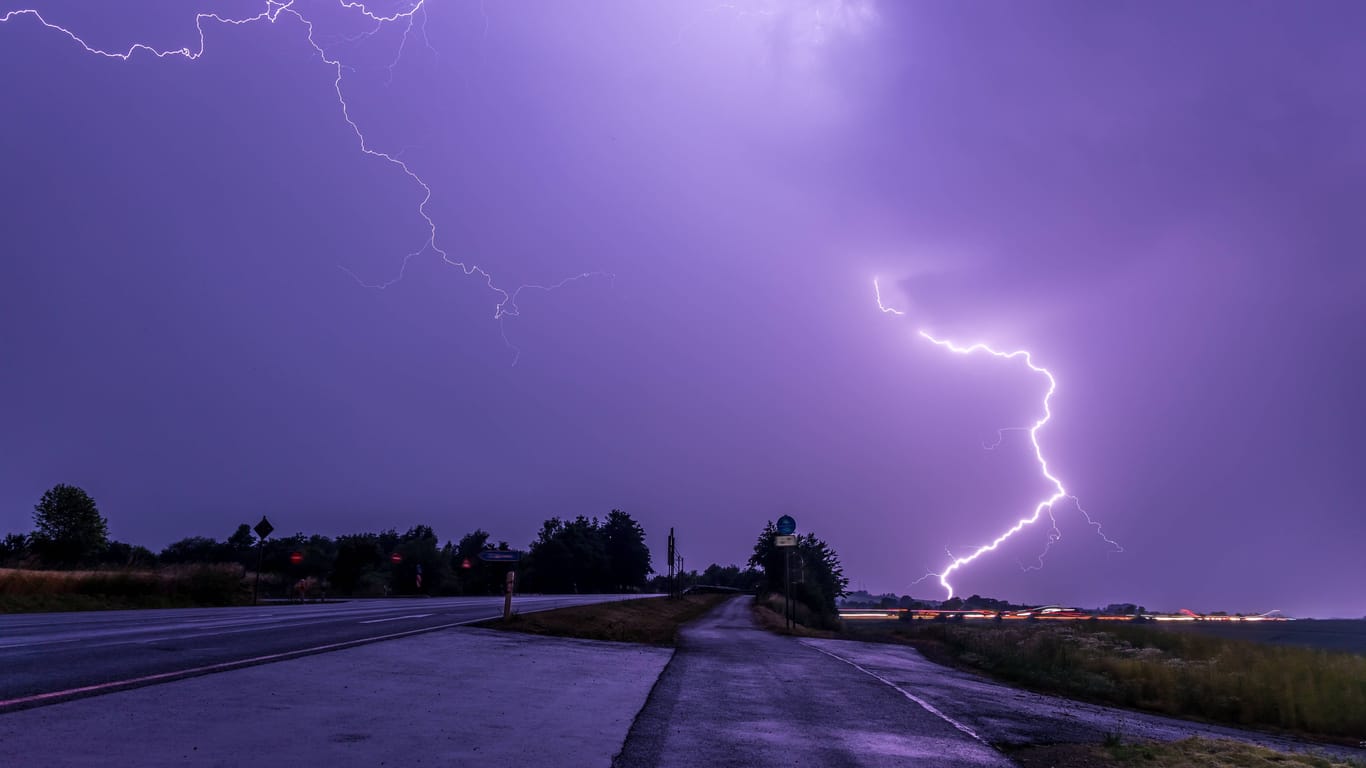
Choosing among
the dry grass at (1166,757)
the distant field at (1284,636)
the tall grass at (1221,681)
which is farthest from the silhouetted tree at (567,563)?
the dry grass at (1166,757)

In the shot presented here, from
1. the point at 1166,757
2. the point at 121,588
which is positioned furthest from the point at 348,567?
the point at 1166,757

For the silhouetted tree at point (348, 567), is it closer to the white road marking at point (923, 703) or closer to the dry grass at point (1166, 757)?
the white road marking at point (923, 703)

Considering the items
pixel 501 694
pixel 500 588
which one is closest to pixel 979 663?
pixel 501 694

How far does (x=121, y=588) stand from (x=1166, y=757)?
104 feet

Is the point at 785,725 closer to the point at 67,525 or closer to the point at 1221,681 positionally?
the point at 1221,681

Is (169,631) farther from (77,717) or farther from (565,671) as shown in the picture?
(77,717)

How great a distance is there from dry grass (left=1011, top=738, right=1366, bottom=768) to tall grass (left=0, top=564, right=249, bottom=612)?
2681cm

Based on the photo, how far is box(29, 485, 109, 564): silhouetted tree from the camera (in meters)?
63.8

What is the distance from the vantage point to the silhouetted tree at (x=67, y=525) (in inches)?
2511

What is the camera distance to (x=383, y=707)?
8266mm

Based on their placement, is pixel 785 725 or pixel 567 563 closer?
pixel 785 725

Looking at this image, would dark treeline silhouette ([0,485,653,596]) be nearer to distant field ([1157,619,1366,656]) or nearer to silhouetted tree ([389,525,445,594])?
silhouetted tree ([389,525,445,594])

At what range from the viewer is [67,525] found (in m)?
65.0

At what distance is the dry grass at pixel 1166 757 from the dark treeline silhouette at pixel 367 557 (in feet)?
82.0
